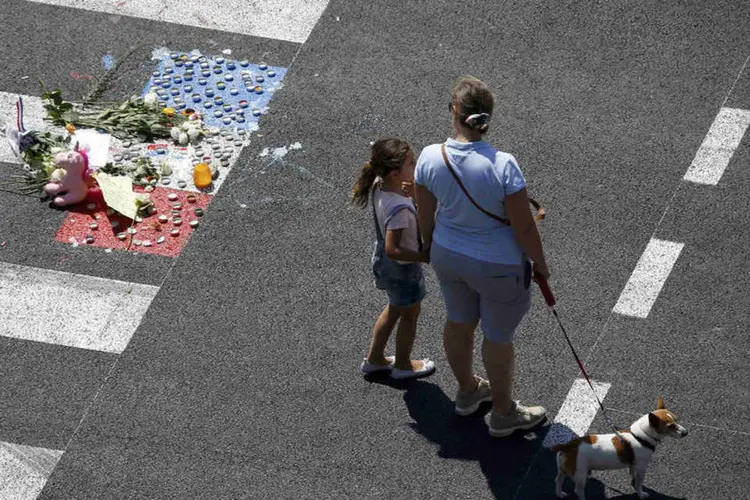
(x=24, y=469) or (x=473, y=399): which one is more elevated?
(x=473, y=399)

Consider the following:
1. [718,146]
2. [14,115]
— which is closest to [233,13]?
[14,115]

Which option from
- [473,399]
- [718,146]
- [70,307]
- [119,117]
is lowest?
[70,307]

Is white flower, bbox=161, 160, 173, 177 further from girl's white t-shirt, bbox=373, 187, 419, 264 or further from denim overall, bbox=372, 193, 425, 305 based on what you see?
girl's white t-shirt, bbox=373, 187, 419, 264

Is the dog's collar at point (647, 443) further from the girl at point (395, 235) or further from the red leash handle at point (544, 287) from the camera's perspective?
the girl at point (395, 235)

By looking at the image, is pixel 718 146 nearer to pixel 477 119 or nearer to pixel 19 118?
pixel 477 119

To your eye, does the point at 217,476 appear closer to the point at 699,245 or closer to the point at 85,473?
the point at 85,473

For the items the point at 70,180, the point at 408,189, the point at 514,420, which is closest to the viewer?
the point at 408,189

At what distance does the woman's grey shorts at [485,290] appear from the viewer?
609 cm

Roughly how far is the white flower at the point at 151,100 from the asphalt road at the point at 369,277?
0.26 m

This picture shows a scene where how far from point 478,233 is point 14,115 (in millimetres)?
4716

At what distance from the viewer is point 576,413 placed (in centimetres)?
693

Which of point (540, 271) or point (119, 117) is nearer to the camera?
point (540, 271)

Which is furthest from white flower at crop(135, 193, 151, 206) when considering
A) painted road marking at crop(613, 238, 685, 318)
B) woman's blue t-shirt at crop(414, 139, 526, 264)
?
painted road marking at crop(613, 238, 685, 318)

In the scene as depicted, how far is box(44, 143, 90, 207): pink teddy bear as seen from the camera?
27.9 ft
